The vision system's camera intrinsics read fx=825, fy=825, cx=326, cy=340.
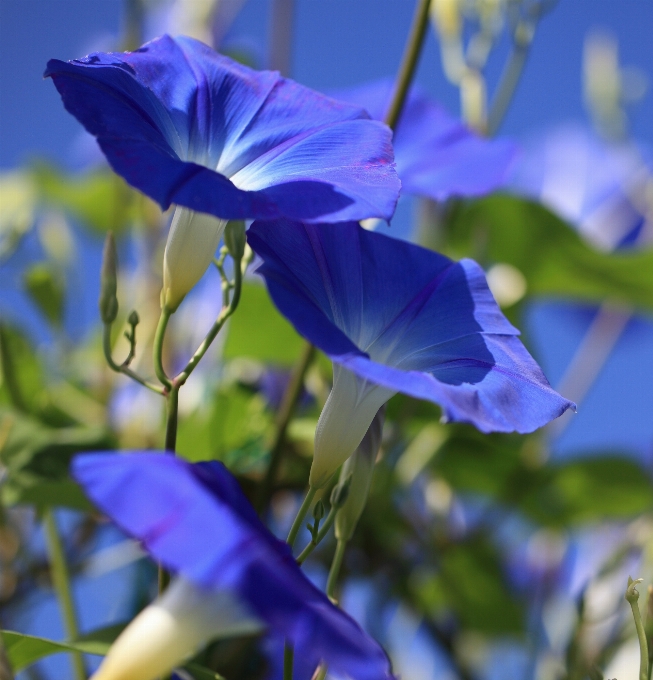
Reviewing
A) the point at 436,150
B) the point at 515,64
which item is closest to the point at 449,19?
the point at 515,64

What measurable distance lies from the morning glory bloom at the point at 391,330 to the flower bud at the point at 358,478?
0.06 feet

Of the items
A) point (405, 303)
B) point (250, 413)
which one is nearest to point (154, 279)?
point (250, 413)

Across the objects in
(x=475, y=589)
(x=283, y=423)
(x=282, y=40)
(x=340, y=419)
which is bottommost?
(x=475, y=589)

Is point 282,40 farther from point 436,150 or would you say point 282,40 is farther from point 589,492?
point 589,492

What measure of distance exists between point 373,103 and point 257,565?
1.59 feet

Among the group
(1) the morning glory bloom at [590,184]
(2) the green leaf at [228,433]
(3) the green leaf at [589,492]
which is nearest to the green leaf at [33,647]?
(2) the green leaf at [228,433]

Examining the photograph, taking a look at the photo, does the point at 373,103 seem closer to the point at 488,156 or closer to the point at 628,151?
the point at 488,156

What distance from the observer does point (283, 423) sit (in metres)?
0.56

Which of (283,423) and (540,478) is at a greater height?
(283,423)

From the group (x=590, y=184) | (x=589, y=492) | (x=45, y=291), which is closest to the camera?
(x=45, y=291)

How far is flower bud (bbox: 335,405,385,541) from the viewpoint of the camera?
1.29 feet

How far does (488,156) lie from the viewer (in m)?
0.63

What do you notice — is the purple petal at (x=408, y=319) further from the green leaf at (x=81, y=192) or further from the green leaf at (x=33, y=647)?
the green leaf at (x=81, y=192)

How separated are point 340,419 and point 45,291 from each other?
48 centimetres
